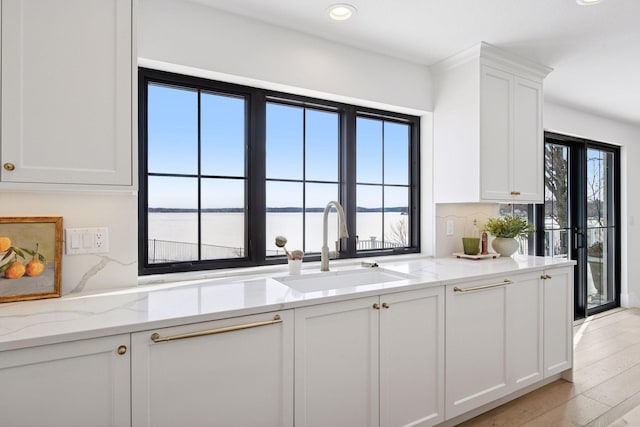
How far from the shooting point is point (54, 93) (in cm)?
134

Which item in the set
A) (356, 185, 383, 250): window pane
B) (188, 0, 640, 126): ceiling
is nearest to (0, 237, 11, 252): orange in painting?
(188, 0, 640, 126): ceiling

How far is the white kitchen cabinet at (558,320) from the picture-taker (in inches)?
97.3

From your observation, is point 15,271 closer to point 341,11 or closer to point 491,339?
point 341,11

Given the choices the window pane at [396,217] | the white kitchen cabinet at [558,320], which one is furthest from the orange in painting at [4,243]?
the white kitchen cabinet at [558,320]

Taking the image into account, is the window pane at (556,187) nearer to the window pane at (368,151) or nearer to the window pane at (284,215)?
the window pane at (368,151)

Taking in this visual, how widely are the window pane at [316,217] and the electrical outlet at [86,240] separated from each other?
3.92 feet

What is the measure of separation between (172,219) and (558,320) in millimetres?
2665

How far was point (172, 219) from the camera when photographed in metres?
2.04

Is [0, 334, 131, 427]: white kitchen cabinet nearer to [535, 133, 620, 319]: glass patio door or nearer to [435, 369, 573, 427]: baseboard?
[435, 369, 573, 427]: baseboard

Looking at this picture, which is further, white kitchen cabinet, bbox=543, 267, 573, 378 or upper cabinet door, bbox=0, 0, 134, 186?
white kitchen cabinet, bbox=543, 267, 573, 378

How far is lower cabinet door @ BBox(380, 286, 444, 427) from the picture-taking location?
69.5 inches

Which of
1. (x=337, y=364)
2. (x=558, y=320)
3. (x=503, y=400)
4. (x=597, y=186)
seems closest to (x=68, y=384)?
(x=337, y=364)

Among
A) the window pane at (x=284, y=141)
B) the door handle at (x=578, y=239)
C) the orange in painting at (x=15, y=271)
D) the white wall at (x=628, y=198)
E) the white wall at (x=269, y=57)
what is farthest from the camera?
the white wall at (x=628, y=198)

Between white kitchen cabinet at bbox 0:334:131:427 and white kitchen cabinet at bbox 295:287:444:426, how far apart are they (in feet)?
2.16
